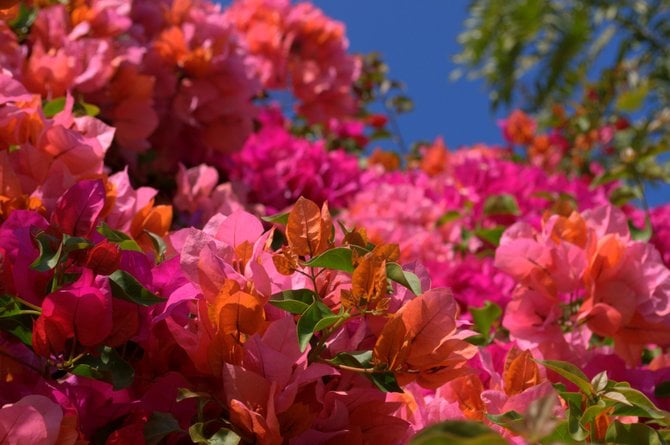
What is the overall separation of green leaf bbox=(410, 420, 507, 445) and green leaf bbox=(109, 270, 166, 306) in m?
0.38

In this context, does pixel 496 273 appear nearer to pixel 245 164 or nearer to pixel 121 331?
pixel 245 164

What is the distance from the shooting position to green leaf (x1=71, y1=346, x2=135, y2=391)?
0.67 metres

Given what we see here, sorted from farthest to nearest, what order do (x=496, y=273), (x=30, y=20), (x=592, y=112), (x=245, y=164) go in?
1. (x=592, y=112)
2. (x=245, y=164)
3. (x=496, y=273)
4. (x=30, y=20)

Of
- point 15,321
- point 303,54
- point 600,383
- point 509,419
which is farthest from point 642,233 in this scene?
point 303,54

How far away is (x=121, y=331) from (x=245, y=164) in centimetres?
135

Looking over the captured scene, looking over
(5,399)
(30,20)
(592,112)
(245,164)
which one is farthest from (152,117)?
Result: (592,112)

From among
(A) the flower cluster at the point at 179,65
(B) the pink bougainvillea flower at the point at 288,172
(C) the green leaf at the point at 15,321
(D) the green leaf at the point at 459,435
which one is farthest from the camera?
(B) the pink bougainvillea flower at the point at 288,172

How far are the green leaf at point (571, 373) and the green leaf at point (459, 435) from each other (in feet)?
1.31

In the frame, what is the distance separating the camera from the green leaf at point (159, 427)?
0.63m

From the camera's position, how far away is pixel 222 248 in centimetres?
73

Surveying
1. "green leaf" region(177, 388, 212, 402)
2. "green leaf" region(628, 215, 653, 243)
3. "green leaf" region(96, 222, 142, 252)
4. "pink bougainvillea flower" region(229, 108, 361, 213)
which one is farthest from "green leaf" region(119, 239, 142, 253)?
"pink bougainvillea flower" region(229, 108, 361, 213)

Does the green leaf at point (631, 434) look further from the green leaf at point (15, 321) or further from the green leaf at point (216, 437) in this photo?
the green leaf at point (15, 321)

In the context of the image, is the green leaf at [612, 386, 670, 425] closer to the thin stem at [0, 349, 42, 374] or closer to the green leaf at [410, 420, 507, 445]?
the green leaf at [410, 420, 507, 445]

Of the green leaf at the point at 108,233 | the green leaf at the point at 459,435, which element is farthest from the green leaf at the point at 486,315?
the green leaf at the point at 459,435
